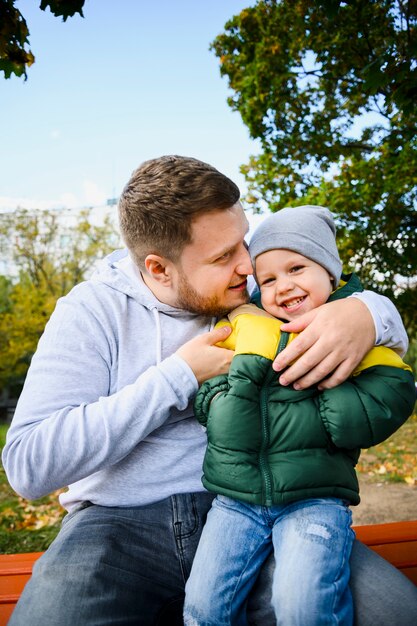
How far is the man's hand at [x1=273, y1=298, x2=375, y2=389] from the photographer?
1.83 meters

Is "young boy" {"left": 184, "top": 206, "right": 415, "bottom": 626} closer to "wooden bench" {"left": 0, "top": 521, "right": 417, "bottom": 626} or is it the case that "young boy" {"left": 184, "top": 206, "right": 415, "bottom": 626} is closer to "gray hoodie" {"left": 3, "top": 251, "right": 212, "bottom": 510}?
"gray hoodie" {"left": 3, "top": 251, "right": 212, "bottom": 510}

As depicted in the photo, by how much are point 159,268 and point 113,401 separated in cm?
61

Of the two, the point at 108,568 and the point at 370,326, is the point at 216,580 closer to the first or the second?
the point at 108,568

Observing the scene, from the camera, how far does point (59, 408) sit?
190cm

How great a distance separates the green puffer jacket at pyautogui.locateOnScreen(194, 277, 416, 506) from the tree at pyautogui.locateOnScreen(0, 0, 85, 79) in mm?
1730

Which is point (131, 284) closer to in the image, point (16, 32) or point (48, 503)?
point (16, 32)

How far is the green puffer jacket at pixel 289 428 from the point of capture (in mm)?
1750

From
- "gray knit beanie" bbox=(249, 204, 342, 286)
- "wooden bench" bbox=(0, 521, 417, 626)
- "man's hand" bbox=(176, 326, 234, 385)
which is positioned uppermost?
"gray knit beanie" bbox=(249, 204, 342, 286)

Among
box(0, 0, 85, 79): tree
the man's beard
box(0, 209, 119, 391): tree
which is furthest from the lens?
box(0, 209, 119, 391): tree

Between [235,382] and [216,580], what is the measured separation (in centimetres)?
58

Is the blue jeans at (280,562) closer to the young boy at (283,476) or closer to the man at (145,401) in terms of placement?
the young boy at (283,476)

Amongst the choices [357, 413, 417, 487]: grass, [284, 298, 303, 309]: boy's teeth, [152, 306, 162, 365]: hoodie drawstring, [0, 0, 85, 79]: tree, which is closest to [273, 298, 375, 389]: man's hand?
[284, 298, 303, 309]: boy's teeth

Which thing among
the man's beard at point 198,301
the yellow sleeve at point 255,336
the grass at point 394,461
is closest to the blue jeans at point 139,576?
the yellow sleeve at point 255,336

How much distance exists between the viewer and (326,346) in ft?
6.11
